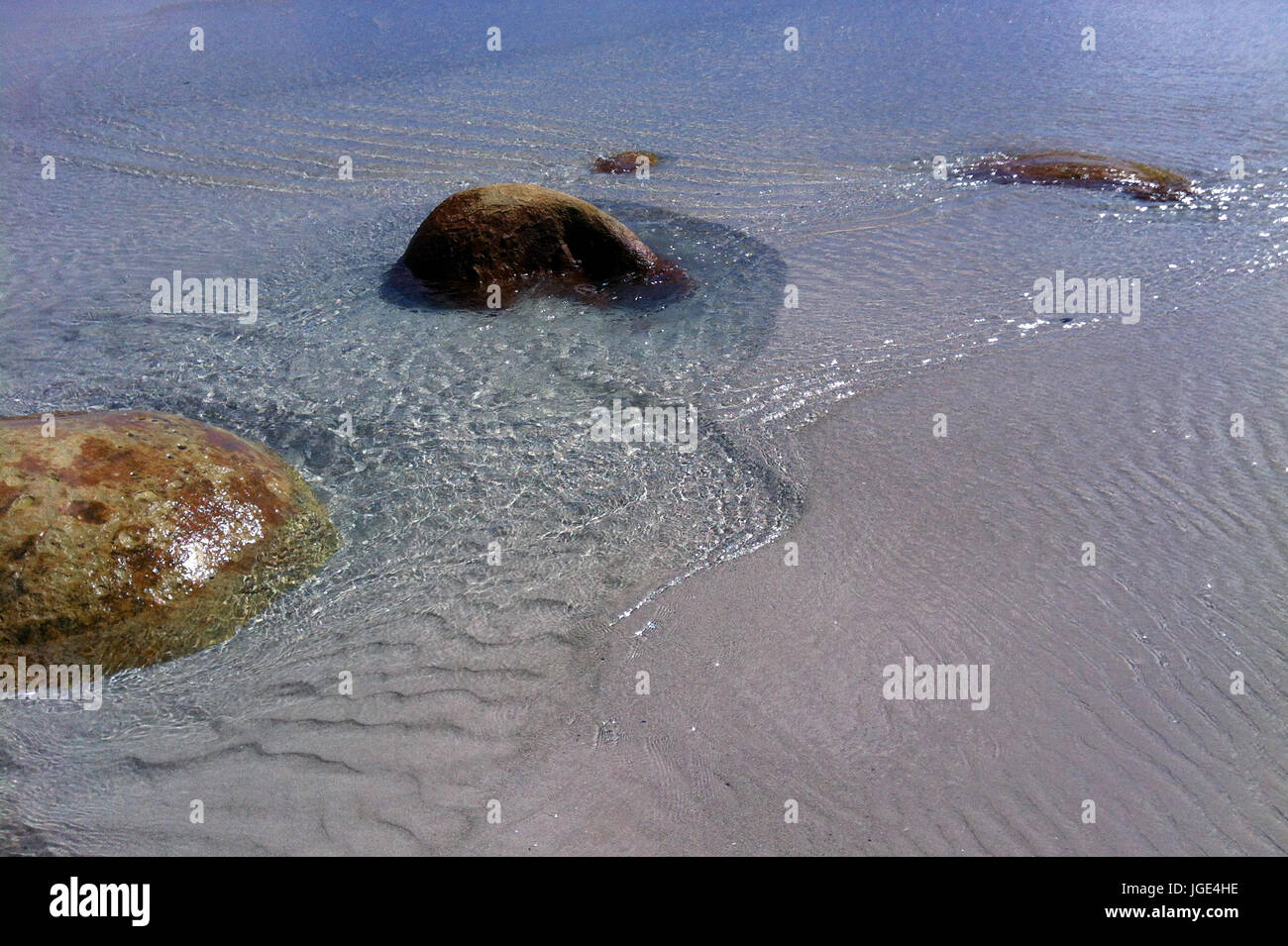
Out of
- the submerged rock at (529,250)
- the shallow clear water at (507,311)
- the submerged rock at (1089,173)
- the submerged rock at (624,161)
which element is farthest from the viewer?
the submerged rock at (624,161)

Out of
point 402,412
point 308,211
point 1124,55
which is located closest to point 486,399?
point 402,412

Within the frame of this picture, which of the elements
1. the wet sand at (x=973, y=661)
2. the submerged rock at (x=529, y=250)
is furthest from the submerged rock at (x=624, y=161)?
the wet sand at (x=973, y=661)

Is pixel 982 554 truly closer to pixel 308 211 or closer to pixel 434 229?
pixel 434 229

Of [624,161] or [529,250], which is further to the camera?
[624,161]

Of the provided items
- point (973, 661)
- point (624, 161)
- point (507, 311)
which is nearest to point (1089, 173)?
point (624, 161)

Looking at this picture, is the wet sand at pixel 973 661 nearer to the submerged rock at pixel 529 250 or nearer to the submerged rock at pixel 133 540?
the submerged rock at pixel 133 540

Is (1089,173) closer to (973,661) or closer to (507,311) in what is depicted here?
(507,311)

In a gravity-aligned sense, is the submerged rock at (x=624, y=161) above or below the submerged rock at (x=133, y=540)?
above

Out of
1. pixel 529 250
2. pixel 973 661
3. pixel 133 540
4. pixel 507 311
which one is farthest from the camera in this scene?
pixel 529 250
